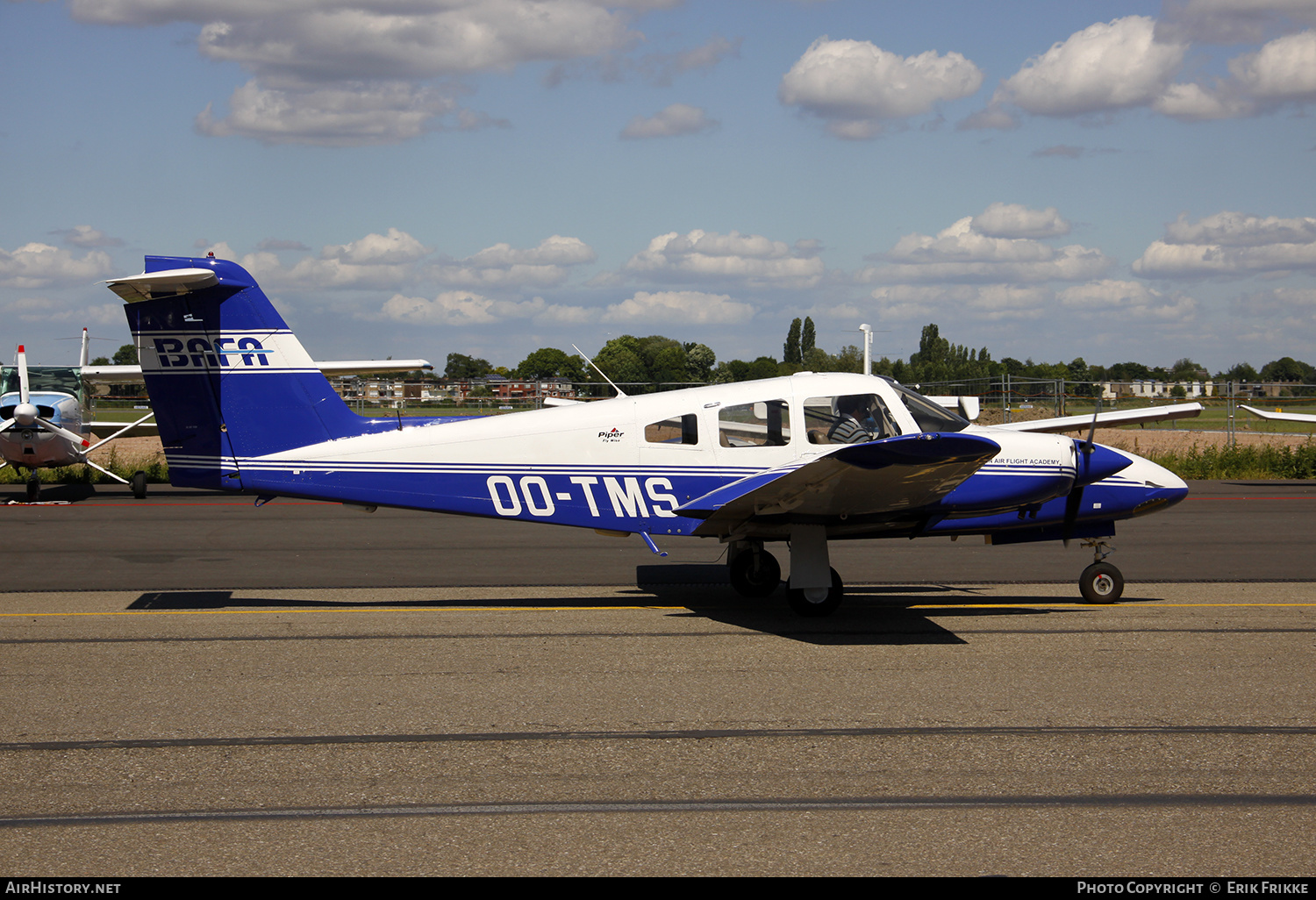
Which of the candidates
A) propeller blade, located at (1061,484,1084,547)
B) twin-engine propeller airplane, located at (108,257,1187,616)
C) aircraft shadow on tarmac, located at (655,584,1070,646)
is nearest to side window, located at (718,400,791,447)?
twin-engine propeller airplane, located at (108,257,1187,616)

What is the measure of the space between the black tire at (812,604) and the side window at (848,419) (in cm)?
134

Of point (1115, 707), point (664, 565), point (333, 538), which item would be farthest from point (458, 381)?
point (1115, 707)

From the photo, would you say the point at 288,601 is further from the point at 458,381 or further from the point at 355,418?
the point at 458,381

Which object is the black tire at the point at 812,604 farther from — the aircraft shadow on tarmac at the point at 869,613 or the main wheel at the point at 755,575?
the main wheel at the point at 755,575

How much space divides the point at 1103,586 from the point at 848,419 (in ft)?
9.40

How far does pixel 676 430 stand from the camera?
9086 mm

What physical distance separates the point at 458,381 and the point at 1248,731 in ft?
102

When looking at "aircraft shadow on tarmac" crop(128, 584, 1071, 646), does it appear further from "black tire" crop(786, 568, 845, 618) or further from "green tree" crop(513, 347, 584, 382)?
"green tree" crop(513, 347, 584, 382)

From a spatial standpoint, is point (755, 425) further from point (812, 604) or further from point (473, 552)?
point (473, 552)

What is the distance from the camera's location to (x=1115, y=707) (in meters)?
5.85

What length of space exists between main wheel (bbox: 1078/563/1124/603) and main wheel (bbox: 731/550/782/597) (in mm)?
2812

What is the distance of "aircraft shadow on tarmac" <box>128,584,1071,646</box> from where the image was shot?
8.12 metres

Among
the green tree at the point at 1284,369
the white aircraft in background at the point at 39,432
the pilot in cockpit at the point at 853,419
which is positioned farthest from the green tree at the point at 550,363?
the pilot in cockpit at the point at 853,419

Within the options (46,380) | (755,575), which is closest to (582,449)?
(755,575)
